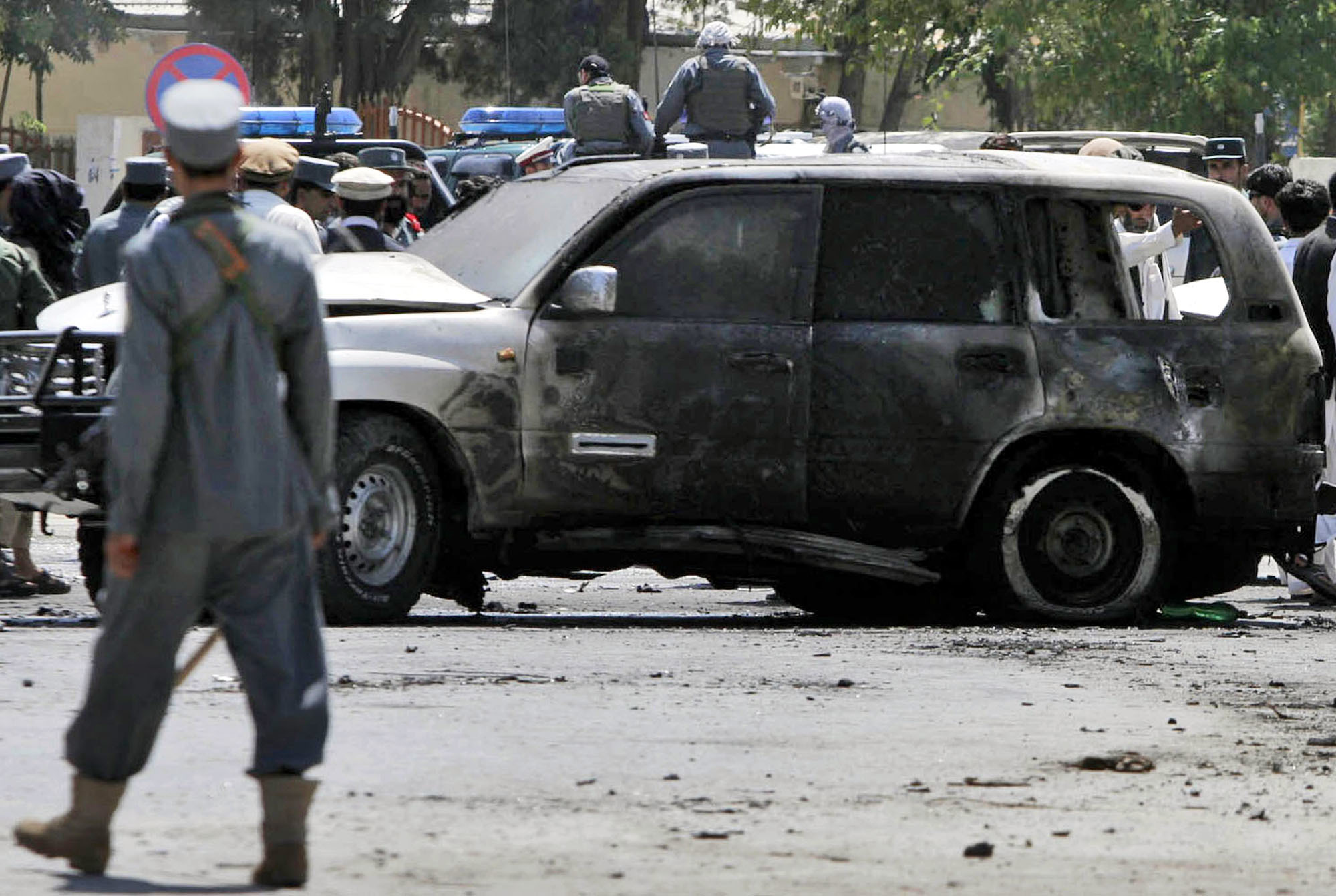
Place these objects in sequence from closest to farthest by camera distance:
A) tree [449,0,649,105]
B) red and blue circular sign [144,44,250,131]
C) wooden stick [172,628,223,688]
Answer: wooden stick [172,628,223,688]
red and blue circular sign [144,44,250,131]
tree [449,0,649,105]

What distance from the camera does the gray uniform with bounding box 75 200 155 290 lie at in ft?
41.9

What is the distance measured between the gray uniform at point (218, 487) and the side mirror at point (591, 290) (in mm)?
4727

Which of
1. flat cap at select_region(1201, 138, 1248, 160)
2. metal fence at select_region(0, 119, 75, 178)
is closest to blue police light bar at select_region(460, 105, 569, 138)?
metal fence at select_region(0, 119, 75, 178)

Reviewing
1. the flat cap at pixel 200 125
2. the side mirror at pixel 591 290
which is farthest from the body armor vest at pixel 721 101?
the flat cap at pixel 200 125

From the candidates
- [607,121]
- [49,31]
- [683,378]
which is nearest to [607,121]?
[607,121]

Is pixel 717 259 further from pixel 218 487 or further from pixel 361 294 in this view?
pixel 218 487

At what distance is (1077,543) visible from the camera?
11.5 meters

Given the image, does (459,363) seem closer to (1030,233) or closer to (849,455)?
(849,455)

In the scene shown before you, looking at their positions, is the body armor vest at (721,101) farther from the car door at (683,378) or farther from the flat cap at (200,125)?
the flat cap at (200,125)

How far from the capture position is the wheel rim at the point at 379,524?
1061cm

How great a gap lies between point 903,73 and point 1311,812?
161 ft

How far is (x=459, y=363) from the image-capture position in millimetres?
10664

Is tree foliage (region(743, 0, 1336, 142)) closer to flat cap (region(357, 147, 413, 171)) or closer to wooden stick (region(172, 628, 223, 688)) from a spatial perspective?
flat cap (region(357, 147, 413, 171))

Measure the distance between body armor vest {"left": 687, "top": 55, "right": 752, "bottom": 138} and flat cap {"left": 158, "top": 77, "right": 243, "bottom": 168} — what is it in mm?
10393
